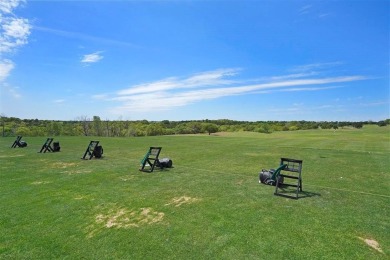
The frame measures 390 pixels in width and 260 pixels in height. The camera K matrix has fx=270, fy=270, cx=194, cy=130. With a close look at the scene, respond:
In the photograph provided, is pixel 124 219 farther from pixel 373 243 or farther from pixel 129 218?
pixel 373 243

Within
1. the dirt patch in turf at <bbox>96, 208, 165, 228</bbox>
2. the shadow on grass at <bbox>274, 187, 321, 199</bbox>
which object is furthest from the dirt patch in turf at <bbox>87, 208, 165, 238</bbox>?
the shadow on grass at <bbox>274, 187, 321, 199</bbox>

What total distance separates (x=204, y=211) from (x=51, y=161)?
14841 millimetres

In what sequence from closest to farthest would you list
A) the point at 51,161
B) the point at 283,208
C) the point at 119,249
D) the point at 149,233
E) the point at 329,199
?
1. the point at 119,249
2. the point at 149,233
3. the point at 283,208
4. the point at 329,199
5. the point at 51,161

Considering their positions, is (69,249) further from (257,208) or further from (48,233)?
(257,208)

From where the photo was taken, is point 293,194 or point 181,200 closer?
point 181,200

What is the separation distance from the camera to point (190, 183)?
40.5ft

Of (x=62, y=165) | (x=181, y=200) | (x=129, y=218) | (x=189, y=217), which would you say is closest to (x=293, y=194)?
(x=181, y=200)

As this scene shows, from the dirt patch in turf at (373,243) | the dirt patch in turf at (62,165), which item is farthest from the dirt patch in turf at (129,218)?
the dirt patch in turf at (62,165)

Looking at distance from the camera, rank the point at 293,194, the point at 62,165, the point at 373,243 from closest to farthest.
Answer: the point at 373,243 → the point at 293,194 → the point at 62,165

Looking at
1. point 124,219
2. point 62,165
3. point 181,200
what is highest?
point 62,165

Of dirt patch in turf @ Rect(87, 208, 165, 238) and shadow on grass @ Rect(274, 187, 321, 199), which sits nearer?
dirt patch in turf @ Rect(87, 208, 165, 238)

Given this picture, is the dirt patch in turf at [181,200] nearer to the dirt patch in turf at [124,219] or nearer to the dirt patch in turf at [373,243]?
the dirt patch in turf at [124,219]

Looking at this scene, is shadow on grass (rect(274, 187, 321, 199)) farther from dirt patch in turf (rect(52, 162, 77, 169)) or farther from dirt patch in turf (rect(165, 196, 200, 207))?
dirt patch in turf (rect(52, 162, 77, 169))

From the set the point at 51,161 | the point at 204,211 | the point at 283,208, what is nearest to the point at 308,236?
the point at 283,208
